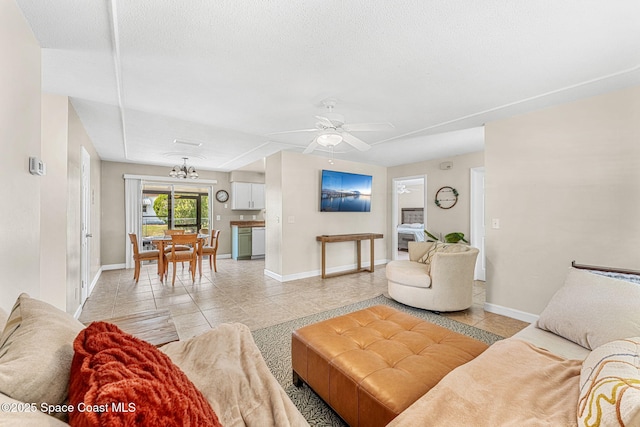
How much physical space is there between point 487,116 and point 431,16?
2019 millimetres

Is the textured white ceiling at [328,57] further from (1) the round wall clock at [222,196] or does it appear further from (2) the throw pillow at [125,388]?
(1) the round wall clock at [222,196]

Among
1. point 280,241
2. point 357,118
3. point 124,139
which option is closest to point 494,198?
point 357,118

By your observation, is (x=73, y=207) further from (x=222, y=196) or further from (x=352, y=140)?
(x=222, y=196)

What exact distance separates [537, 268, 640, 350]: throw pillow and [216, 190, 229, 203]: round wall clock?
699 cm

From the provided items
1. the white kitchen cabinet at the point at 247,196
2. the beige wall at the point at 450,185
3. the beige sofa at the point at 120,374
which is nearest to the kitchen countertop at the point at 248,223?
the white kitchen cabinet at the point at 247,196

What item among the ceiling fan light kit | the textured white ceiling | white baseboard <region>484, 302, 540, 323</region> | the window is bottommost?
white baseboard <region>484, 302, 540, 323</region>

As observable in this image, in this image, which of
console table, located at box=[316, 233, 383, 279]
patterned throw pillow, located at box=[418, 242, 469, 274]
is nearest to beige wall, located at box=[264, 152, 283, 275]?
console table, located at box=[316, 233, 383, 279]

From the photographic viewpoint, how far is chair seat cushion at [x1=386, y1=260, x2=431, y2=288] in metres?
3.31

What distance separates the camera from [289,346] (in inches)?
95.9

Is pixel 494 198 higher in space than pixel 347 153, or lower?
lower

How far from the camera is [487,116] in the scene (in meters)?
3.11

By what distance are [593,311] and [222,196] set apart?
23.8 feet

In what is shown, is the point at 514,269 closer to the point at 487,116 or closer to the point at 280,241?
the point at 487,116

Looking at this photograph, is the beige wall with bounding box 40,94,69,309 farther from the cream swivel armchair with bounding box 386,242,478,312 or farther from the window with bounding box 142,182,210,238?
the window with bounding box 142,182,210,238
